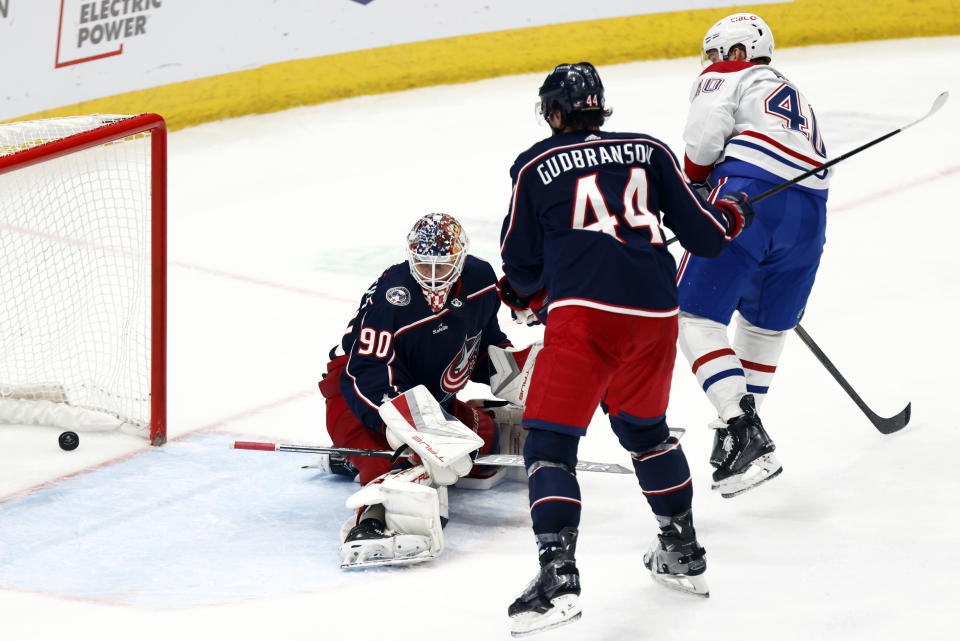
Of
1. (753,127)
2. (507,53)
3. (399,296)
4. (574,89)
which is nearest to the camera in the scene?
(574,89)

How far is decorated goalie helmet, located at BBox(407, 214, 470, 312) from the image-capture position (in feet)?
10.8

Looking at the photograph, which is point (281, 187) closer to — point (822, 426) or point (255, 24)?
point (255, 24)

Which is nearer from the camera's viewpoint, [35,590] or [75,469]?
[35,590]

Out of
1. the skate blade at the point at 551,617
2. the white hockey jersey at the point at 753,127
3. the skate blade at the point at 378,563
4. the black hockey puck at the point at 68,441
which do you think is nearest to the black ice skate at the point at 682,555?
the skate blade at the point at 551,617

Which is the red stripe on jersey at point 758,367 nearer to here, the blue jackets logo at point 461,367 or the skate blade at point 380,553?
the blue jackets logo at point 461,367

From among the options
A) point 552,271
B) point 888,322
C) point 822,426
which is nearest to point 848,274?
point 888,322

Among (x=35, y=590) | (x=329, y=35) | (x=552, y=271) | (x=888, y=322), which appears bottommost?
(x=35, y=590)

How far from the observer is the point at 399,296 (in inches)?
132

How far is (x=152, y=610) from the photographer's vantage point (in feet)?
9.70

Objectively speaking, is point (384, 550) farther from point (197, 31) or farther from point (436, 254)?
point (197, 31)

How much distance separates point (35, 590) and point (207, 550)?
16.3 inches

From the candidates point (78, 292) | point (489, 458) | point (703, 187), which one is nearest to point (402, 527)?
point (489, 458)

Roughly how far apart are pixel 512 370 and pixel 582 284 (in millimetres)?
952

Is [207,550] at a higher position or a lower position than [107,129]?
lower
